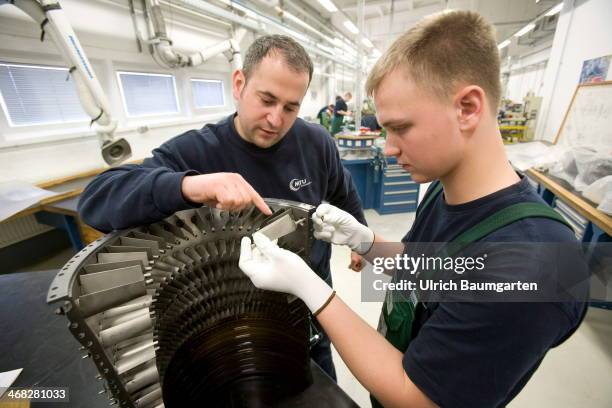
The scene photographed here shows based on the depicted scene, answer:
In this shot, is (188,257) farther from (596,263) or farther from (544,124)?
(544,124)

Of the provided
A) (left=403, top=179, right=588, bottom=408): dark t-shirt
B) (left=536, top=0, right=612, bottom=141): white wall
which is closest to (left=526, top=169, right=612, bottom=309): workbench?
(left=403, top=179, right=588, bottom=408): dark t-shirt

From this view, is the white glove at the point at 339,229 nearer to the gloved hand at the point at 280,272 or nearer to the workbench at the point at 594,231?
the gloved hand at the point at 280,272

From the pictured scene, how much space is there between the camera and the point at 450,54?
0.54 m

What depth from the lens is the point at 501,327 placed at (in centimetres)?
44

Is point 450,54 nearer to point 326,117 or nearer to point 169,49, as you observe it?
point 169,49

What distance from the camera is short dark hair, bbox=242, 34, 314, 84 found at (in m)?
0.88

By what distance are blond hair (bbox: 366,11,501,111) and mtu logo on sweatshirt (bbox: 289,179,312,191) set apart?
1.79 feet

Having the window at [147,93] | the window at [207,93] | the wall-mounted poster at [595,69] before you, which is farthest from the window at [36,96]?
the wall-mounted poster at [595,69]

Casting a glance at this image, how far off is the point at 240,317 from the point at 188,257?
23 centimetres

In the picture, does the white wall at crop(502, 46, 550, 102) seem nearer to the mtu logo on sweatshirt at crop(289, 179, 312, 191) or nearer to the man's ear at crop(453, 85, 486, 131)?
the mtu logo on sweatshirt at crop(289, 179, 312, 191)

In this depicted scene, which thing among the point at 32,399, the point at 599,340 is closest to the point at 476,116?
the point at 32,399

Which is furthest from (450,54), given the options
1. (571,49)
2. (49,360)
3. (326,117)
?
(326,117)

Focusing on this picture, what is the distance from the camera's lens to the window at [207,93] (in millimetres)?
4481

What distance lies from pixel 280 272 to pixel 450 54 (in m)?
0.60
